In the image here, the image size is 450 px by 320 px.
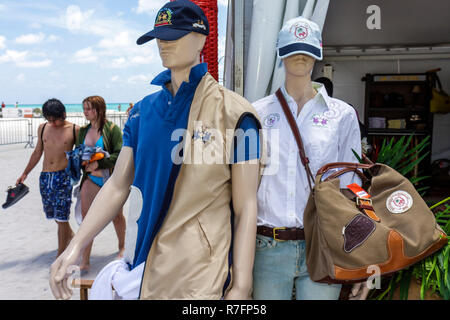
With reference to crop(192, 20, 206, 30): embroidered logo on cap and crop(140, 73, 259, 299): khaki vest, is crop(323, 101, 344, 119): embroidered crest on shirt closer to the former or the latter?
crop(140, 73, 259, 299): khaki vest

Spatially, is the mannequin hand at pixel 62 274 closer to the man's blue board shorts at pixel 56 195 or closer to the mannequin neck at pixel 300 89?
the mannequin neck at pixel 300 89

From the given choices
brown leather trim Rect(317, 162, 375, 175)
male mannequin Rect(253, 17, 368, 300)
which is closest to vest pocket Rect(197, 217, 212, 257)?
male mannequin Rect(253, 17, 368, 300)

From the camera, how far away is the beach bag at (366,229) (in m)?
1.26

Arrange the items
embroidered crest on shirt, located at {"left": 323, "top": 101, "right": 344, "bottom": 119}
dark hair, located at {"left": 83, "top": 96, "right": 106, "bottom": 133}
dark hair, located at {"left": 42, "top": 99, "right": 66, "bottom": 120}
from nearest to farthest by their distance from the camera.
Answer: embroidered crest on shirt, located at {"left": 323, "top": 101, "right": 344, "bottom": 119} → dark hair, located at {"left": 83, "top": 96, "right": 106, "bottom": 133} → dark hair, located at {"left": 42, "top": 99, "right": 66, "bottom": 120}

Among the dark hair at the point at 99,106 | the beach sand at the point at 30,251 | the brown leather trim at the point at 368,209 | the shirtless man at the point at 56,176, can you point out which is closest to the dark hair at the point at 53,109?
the shirtless man at the point at 56,176

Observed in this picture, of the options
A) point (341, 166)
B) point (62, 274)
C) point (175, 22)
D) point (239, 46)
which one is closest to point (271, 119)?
point (341, 166)

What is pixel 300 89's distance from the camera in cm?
161

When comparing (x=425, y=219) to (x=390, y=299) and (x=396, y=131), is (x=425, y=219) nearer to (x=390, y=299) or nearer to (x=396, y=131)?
(x=390, y=299)

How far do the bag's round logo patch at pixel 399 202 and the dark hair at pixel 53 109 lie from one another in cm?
384

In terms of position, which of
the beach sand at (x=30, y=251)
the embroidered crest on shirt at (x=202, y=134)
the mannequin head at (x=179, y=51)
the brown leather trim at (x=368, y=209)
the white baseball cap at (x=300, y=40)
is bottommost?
the beach sand at (x=30, y=251)

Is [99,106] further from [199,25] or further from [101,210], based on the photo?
[199,25]

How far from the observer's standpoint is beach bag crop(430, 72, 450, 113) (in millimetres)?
6418
